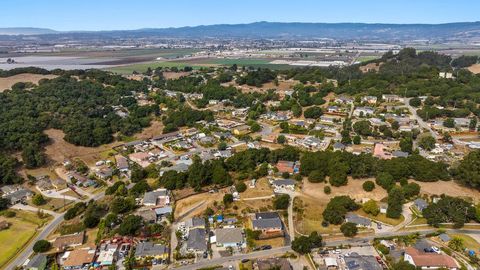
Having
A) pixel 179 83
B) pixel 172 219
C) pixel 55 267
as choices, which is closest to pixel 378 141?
pixel 172 219

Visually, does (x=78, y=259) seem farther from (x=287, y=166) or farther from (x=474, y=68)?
(x=474, y=68)

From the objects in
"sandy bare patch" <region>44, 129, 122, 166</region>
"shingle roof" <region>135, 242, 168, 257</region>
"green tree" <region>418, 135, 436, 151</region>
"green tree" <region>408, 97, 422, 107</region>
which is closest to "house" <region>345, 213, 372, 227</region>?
"shingle roof" <region>135, 242, 168, 257</region>

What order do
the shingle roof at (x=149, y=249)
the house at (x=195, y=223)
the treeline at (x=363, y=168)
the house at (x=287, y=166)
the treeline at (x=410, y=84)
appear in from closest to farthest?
the shingle roof at (x=149, y=249) → the house at (x=195, y=223) → the treeline at (x=363, y=168) → the house at (x=287, y=166) → the treeline at (x=410, y=84)

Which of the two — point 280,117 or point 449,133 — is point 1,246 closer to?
point 280,117

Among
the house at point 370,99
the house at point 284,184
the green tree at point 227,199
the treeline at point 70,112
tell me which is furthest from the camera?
the house at point 370,99

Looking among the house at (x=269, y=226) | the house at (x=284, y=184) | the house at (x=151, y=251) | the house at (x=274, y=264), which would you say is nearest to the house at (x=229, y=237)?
the house at (x=269, y=226)

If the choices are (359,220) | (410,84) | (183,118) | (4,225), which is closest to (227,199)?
(359,220)

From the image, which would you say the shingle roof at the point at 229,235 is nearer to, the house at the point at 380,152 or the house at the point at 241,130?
the house at the point at 380,152
